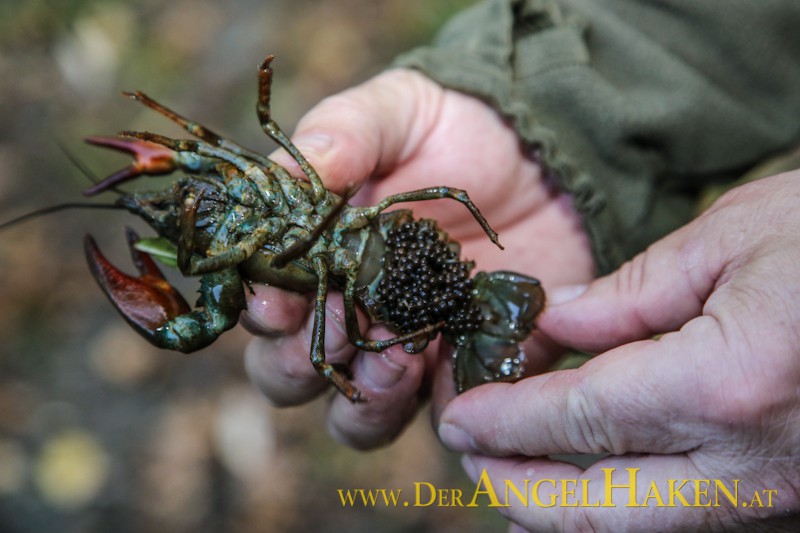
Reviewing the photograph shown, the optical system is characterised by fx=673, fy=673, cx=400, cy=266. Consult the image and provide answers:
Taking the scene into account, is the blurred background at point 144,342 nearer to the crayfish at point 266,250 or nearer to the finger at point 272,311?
the crayfish at point 266,250

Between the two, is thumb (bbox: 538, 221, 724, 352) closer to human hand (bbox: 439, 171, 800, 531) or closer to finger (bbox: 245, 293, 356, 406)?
human hand (bbox: 439, 171, 800, 531)

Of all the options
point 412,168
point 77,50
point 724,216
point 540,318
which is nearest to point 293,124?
point 77,50

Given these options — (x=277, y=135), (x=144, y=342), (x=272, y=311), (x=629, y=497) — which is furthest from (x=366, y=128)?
(x=144, y=342)

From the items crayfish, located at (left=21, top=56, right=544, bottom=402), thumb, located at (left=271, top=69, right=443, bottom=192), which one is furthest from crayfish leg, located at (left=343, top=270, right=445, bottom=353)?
thumb, located at (left=271, top=69, right=443, bottom=192)

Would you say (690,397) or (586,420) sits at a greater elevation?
(690,397)

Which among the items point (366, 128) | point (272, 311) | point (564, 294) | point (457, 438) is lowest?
point (457, 438)

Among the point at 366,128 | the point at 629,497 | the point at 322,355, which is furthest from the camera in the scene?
the point at 366,128

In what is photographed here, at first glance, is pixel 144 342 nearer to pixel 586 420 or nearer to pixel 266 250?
pixel 266 250

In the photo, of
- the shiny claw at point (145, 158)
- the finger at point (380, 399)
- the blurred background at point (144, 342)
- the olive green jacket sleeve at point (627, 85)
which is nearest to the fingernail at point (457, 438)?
the finger at point (380, 399)

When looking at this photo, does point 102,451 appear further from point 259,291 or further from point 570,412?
point 570,412
